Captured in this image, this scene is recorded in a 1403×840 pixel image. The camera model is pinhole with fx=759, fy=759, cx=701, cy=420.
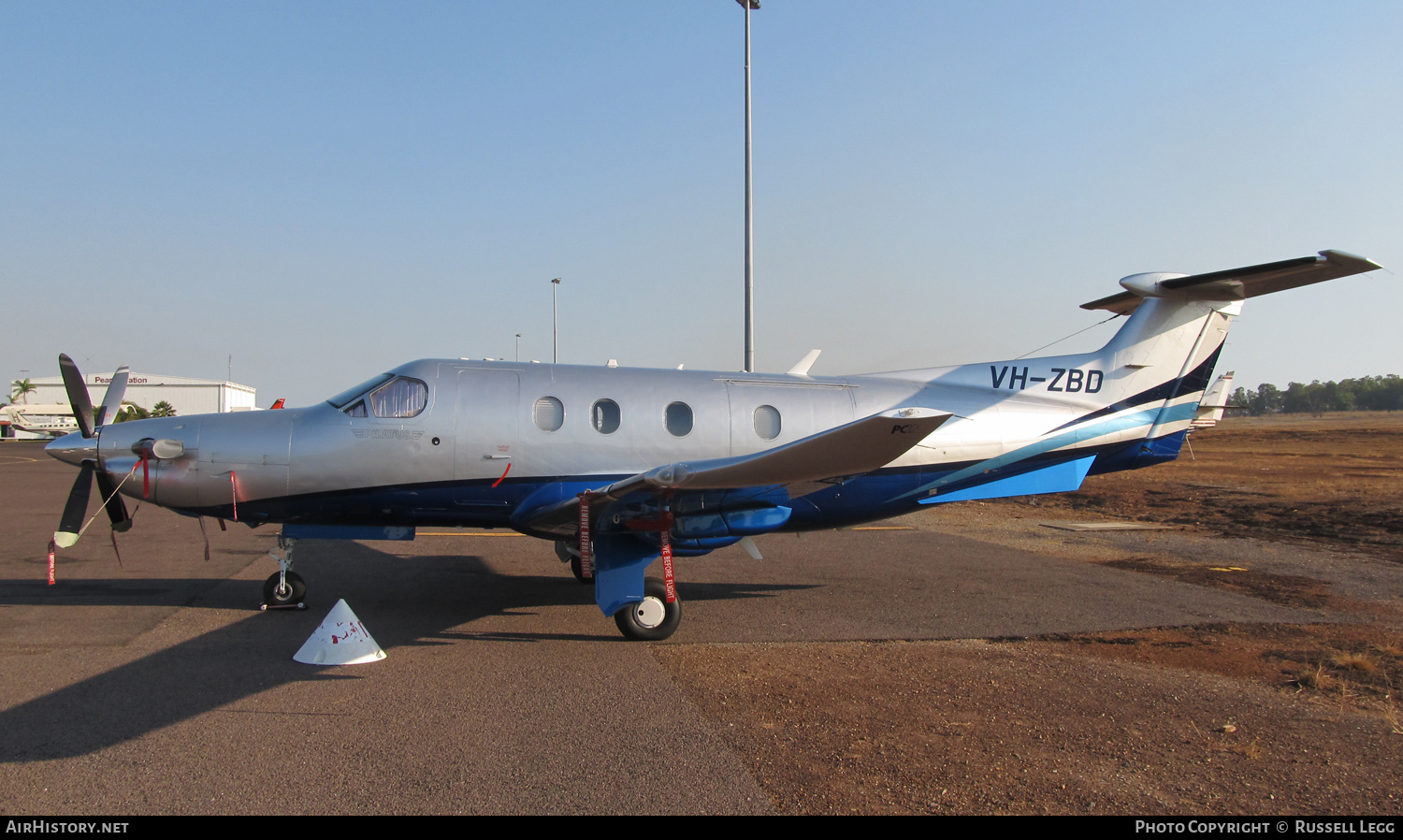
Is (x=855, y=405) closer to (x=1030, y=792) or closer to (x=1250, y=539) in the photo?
(x=1030, y=792)

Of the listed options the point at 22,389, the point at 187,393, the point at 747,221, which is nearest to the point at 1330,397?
the point at 747,221

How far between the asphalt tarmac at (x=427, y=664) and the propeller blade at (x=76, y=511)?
89 cm

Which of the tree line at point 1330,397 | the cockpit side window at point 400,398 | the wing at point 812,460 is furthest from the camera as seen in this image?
the tree line at point 1330,397

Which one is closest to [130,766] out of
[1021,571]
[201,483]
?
[201,483]

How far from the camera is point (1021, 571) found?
36.4ft

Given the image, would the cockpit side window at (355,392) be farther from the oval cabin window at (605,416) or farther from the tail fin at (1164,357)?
the tail fin at (1164,357)

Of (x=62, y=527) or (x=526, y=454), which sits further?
(x=526, y=454)

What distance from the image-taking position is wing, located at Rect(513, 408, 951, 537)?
5.38m

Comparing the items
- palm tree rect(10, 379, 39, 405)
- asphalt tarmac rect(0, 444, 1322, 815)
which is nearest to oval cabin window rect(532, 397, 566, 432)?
asphalt tarmac rect(0, 444, 1322, 815)

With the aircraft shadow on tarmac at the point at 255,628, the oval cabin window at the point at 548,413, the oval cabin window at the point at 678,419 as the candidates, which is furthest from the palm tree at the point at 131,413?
the oval cabin window at the point at 678,419

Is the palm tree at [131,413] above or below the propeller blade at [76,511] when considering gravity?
above

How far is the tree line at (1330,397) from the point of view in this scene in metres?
114

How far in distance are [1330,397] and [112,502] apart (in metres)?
157
